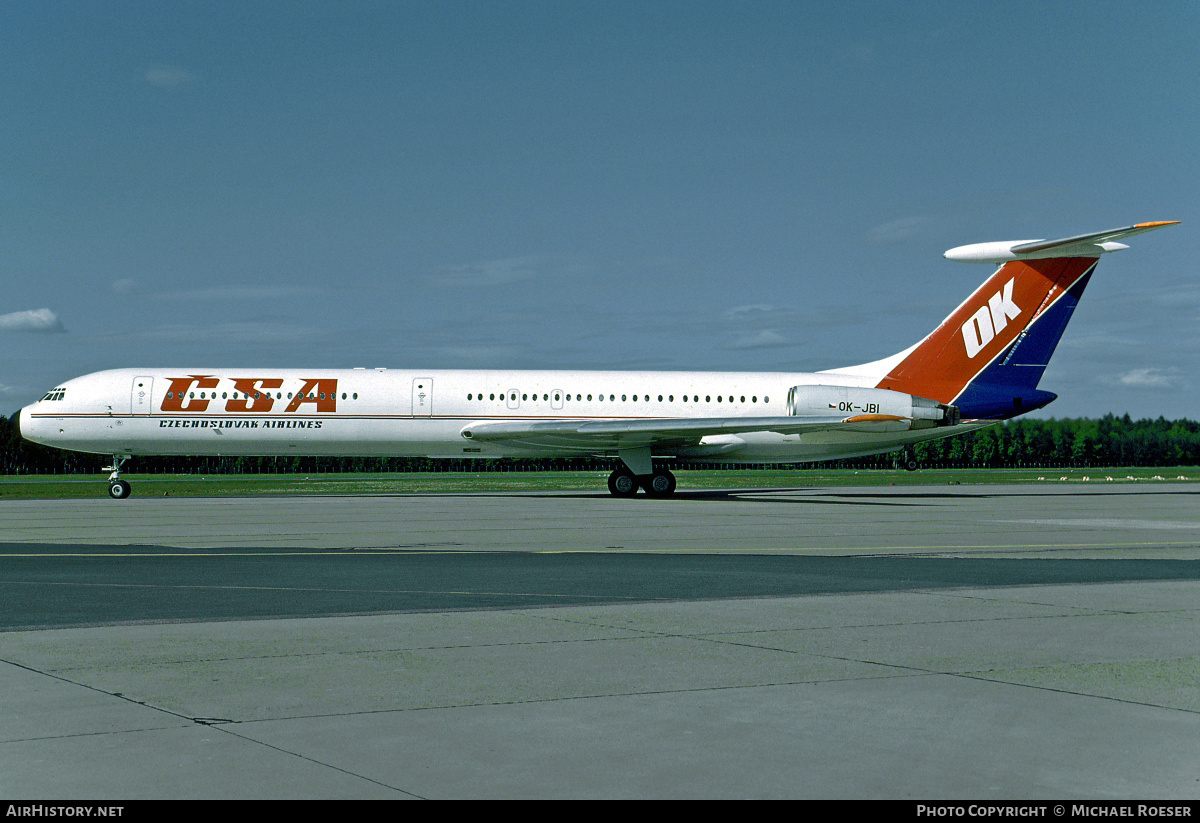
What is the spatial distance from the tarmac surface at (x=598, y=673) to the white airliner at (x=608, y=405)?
18.4 m

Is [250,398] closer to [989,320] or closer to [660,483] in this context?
[660,483]

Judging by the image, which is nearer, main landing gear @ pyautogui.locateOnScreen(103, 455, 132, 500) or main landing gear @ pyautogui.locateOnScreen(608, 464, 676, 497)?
main landing gear @ pyautogui.locateOnScreen(103, 455, 132, 500)

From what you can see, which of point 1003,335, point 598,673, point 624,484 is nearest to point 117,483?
point 624,484

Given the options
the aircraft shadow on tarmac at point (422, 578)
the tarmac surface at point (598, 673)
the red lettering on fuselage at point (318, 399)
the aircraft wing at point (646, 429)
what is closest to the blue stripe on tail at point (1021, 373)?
the aircraft wing at point (646, 429)

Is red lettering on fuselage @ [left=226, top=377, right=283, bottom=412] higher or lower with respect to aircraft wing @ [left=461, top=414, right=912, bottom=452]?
higher

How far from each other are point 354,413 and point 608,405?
7.55 metres

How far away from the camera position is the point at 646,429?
33.2 m

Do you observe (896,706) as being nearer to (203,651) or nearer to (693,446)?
(203,651)

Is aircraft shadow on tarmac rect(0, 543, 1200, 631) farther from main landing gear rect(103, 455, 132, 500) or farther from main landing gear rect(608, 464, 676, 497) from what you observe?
main landing gear rect(608, 464, 676, 497)

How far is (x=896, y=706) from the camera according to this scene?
20.8 feet

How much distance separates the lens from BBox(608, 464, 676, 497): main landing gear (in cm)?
3562

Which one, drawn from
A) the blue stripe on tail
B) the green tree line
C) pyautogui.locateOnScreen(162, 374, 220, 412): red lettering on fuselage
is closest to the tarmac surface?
pyautogui.locateOnScreen(162, 374, 220, 412): red lettering on fuselage

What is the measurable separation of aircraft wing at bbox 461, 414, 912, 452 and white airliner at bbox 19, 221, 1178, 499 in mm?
88
